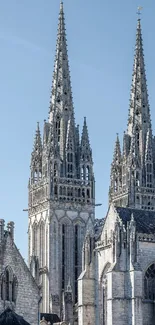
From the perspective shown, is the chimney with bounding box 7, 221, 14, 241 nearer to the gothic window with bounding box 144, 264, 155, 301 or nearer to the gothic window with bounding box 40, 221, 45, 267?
the gothic window with bounding box 144, 264, 155, 301

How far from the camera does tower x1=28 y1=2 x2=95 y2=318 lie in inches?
3718

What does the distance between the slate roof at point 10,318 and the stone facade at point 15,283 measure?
358 mm

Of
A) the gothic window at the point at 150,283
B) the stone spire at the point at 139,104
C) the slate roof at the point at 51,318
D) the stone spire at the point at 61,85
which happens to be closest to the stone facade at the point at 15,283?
the gothic window at the point at 150,283

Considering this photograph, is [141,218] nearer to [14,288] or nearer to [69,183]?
[14,288]

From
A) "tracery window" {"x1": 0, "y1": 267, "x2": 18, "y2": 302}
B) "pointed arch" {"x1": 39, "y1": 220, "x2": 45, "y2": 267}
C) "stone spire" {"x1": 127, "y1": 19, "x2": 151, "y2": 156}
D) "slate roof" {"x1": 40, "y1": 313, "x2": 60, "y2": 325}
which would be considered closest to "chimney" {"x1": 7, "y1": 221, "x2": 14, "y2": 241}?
"tracery window" {"x1": 0, "y1": 267, "x2": 18, "y2": 302}

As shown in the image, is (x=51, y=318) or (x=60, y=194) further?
(x=60, y=194)

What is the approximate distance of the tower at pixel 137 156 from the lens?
326 ft

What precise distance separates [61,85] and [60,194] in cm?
1324

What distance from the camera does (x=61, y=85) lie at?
10206 centimetres

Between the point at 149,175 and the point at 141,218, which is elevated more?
the point at 149,175

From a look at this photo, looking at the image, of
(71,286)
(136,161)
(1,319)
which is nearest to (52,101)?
(136,161)

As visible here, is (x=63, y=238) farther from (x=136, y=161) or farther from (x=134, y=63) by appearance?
(x=134, y=63)

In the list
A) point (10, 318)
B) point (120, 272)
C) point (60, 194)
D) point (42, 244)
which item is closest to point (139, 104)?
point (60, 194)

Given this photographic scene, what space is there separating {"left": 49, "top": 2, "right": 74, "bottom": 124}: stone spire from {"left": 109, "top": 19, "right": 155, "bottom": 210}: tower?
7241 millimetres
